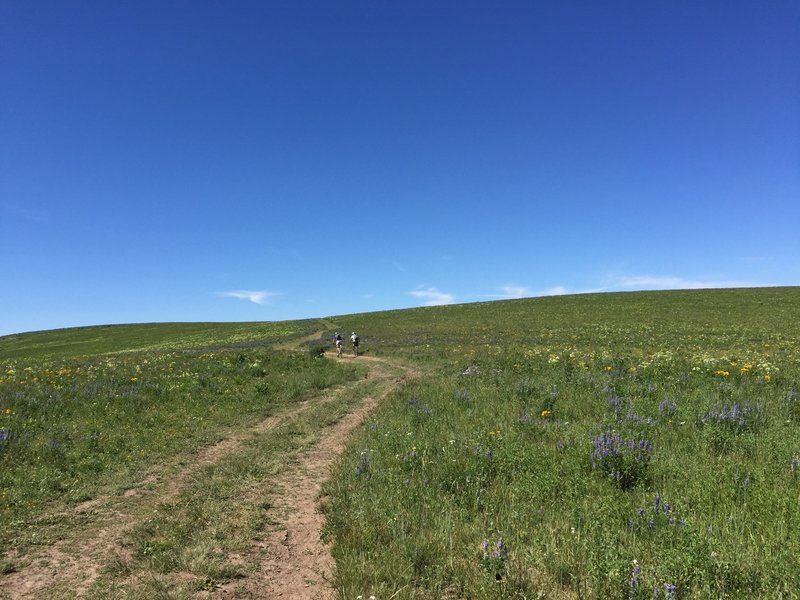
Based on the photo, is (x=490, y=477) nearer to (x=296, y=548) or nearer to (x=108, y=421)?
(x=296, y=548)

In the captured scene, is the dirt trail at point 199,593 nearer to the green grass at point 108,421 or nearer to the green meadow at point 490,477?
the green meadow at point 490,477

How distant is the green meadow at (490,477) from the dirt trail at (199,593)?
23 cm

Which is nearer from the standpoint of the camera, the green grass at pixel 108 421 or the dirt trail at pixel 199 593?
the dirt trail at pixel 199 593

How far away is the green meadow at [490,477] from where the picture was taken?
14.1 ft

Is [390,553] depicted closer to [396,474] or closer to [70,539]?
[396,474]

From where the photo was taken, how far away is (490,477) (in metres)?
6.67

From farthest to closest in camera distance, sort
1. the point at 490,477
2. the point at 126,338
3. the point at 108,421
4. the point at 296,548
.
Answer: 1. the point at 126,338
2. the point at 108,421
3. the point at 490,477
4. the point at 296,548

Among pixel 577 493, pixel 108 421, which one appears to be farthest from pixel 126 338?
pixel 577 493

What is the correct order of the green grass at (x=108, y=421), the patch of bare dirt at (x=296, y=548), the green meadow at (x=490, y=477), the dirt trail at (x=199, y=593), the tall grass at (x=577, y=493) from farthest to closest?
1. the green grass at (x=108, y=421)
2. the dirt trail at (x=199, y=593)
3. the patch of bare dirt at (x=296, y=548)
4. the green meadow at (x=490, y=477)
5. the tall grass at (x=577, y=493)

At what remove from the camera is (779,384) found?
12.4 m

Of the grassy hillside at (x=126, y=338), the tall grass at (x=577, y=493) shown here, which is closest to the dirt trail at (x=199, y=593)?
the tall grass at (x=577, y=493)

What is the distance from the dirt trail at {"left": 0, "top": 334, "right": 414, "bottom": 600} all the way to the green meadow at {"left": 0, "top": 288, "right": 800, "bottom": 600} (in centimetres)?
23

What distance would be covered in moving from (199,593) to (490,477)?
406 cm

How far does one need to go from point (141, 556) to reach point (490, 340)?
32.0 metres
